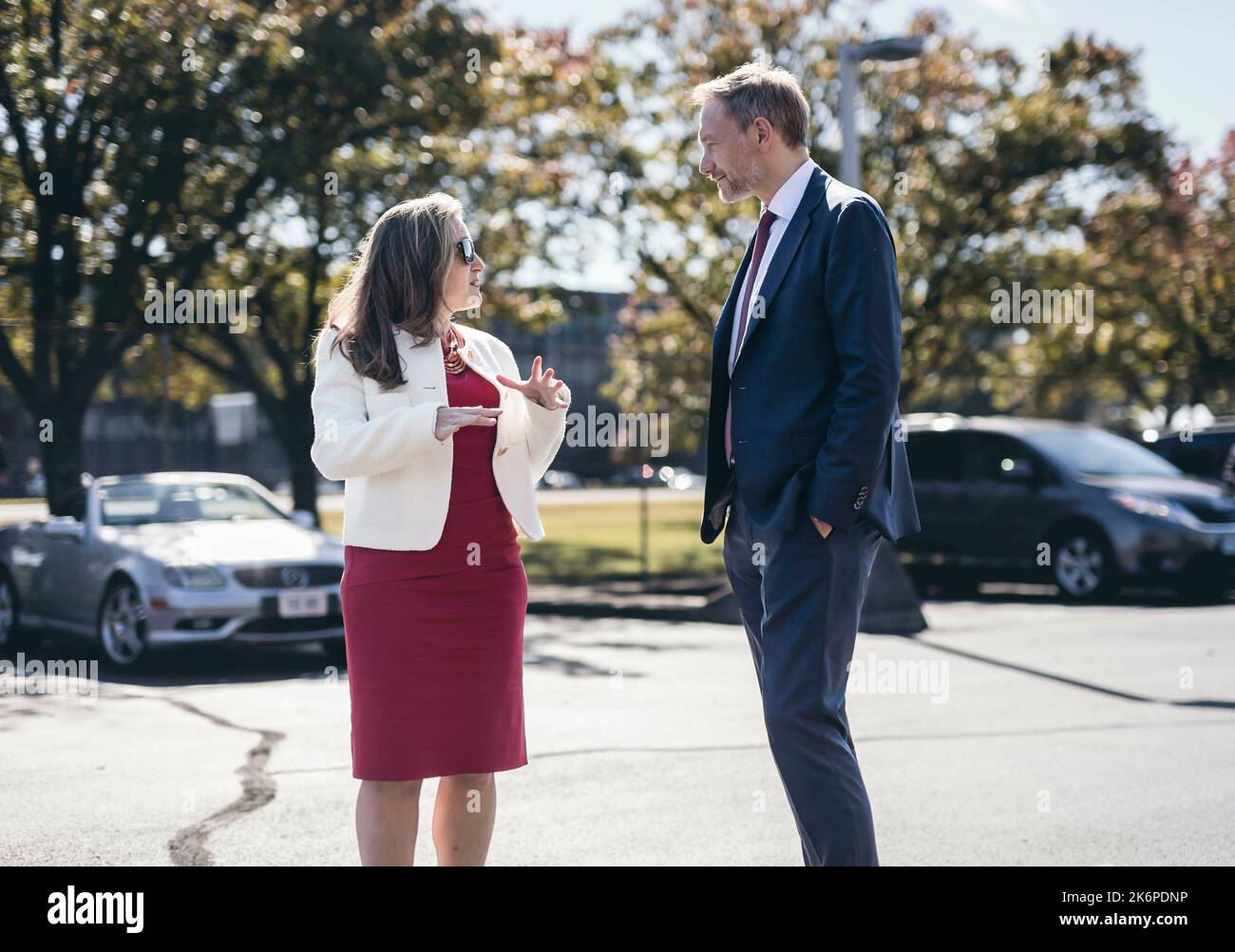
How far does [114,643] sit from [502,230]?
12366 mm

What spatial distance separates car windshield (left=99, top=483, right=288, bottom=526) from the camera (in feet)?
31.9

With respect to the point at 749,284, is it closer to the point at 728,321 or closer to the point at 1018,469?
the point at 728,321

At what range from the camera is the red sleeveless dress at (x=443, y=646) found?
328 cm

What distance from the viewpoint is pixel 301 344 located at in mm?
18406

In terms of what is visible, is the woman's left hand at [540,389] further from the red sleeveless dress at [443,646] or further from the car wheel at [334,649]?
the car wheel at [334,649]

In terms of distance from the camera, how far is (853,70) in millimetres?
12773

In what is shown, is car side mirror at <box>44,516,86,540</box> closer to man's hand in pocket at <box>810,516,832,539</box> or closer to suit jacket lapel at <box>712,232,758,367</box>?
suit jacket lapel at <box>712,232,758,367</box>

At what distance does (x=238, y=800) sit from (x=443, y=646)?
2265 millimetres

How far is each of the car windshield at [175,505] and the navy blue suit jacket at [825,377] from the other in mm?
7254

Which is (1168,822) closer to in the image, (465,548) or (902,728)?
(902,728)

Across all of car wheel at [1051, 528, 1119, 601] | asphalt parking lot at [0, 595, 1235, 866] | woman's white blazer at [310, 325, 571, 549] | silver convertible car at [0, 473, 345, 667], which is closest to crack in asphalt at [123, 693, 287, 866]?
asphalt parking lot at [0, 595, 1235, 866]

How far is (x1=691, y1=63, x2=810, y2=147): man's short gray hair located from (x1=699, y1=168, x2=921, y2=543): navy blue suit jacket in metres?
0.15

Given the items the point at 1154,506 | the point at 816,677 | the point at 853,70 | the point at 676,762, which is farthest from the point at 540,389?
the point at 1154,506
